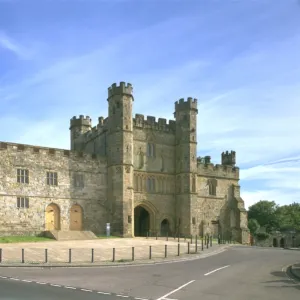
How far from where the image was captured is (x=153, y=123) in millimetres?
49875

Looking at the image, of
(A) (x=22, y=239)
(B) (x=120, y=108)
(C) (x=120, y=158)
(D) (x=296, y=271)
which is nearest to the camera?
(D) (x=296, y=271)

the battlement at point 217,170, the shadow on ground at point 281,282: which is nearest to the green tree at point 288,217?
the battlement at point 217,170

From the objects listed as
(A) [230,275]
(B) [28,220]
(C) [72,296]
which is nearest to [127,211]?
(B) [28,220]

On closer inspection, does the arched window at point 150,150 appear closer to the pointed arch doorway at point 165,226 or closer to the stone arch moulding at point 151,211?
the stone arch moulding at point 151,211

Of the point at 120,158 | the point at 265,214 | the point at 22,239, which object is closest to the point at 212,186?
the point at 120,158

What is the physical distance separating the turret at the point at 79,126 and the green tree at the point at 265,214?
164ft

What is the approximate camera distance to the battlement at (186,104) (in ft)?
→ 169

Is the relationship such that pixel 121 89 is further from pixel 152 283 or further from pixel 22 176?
pixel 152 283

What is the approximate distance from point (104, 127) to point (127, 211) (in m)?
9.80

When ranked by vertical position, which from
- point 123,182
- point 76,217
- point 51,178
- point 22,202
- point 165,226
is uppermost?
point 51,178

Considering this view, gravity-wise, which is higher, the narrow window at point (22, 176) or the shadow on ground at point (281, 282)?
the narrow window at point (22, 176)

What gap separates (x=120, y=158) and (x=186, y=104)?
11891 mm

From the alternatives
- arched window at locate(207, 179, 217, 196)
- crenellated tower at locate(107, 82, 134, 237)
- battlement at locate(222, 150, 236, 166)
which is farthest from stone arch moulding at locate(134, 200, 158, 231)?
battlement at locate(222, 150, 236, 166)

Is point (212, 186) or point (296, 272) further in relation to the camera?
point (212, 186)
